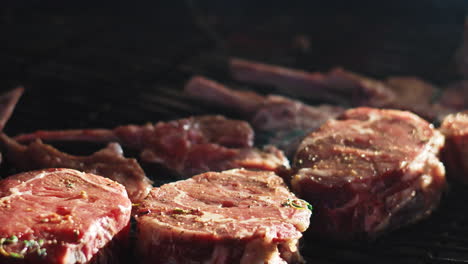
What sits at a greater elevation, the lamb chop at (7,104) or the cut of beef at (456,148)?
the cut of beef at (456,148)

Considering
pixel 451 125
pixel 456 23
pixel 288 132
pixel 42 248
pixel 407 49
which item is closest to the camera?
pixel 42 248

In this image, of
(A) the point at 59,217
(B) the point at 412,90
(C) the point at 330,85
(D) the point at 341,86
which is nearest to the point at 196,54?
(C) the point at 330,85

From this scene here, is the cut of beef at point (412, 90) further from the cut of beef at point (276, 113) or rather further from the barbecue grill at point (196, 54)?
the cut of beef at point (276, 113)

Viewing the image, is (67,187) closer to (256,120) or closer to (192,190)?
(192,190)

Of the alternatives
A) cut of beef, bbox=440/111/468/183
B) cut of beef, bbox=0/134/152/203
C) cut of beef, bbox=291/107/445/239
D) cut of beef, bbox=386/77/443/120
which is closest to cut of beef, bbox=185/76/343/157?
cut of beef, bbox=291/107/445/239

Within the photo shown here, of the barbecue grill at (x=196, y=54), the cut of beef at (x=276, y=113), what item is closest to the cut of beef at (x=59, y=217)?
the barbecue grill at (x=196, y=54)

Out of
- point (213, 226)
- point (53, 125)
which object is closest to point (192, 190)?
point (213, 226)

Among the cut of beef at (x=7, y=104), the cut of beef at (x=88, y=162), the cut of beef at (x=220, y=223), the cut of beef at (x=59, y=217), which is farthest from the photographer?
the cut of beef at (x=7, y=104)
